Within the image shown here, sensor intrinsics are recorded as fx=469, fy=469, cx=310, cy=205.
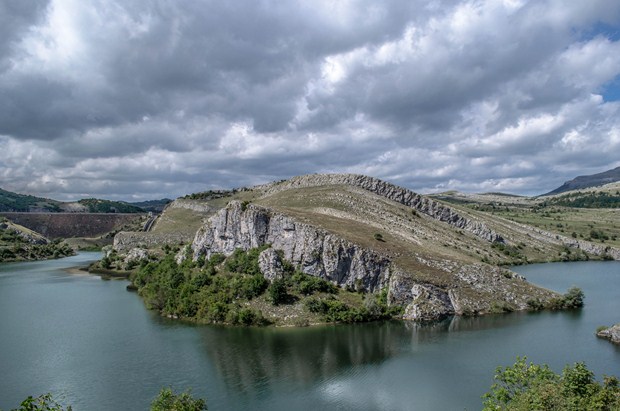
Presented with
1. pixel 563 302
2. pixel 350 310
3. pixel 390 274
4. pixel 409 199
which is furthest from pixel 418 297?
pixel 409 199

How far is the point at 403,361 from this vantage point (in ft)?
173

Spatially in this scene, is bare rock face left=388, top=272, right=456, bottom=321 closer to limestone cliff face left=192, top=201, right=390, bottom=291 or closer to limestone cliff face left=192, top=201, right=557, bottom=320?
limestone cliff face left=192, top=201, right=557, bottom=320

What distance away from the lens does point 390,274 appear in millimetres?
77188

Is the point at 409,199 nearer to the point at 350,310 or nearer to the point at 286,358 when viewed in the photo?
the point at 350,310

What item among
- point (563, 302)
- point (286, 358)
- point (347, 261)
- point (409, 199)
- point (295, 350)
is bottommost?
point (286, 358)

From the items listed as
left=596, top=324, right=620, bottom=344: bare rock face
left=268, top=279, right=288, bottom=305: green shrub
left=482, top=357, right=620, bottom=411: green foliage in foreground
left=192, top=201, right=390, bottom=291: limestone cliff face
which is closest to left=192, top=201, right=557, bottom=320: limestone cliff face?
left=192, top=201, right=390, bottom=291: limestone cliff face

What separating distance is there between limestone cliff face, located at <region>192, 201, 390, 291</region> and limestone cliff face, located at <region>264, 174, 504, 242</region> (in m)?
60.1

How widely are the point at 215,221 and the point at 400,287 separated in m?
41.1

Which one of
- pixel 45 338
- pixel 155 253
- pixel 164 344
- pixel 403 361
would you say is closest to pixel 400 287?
pixel 403 361

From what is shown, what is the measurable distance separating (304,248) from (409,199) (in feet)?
264

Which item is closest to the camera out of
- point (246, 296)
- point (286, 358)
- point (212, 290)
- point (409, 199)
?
point (286, 358)

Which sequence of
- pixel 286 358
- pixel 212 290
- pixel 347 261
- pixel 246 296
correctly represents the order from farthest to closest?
pixel 212 290
pixel 347 261
pixel 246 296
pixel 286 358

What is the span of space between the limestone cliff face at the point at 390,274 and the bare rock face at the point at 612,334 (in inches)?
553

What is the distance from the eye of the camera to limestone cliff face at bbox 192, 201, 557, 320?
73312 millimetres
